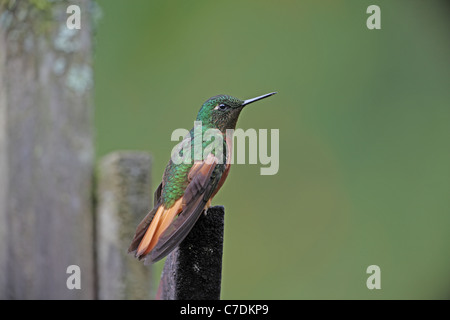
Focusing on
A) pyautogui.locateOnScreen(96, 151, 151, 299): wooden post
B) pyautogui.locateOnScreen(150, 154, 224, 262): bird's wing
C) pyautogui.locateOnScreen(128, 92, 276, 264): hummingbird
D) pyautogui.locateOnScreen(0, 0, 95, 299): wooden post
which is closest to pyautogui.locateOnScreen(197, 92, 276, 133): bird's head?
pyautogui.locateOnScreen(128, 92, 276, 264): hummingbird

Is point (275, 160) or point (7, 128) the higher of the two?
point (7, 128)

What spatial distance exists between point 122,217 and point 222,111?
0.53 metres

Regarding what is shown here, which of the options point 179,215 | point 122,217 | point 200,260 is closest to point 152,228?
point 179,215

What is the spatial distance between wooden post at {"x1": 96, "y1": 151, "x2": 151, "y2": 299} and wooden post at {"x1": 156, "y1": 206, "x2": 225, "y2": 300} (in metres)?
0.28

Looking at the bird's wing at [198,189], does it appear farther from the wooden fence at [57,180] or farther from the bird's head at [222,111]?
the wooden fence at [57,180]

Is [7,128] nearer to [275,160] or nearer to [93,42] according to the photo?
[93,42]

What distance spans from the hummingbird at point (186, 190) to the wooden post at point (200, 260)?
15cm

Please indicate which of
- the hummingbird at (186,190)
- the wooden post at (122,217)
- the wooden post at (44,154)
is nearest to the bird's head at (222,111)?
the hummingbird at (186,190)

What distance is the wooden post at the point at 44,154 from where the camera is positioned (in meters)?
1.86

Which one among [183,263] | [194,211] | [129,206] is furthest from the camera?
[129,206]

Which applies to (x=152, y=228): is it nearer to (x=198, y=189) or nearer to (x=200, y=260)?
(x=198, y=189)

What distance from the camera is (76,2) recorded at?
76.7 inches
